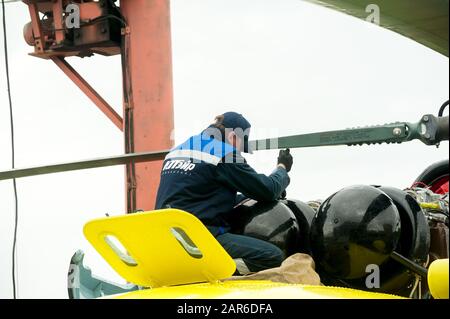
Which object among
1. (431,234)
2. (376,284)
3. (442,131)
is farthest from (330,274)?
(442,131)

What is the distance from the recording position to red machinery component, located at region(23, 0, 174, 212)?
261 inches

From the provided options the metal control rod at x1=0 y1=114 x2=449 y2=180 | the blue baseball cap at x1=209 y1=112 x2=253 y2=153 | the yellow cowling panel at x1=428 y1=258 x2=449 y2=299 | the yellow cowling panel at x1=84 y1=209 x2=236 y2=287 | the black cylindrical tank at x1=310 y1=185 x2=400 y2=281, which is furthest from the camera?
the blue baseball cap at x1=209 y1=112 x2=253 y2=153

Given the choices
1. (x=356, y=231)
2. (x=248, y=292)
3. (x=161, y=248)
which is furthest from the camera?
(x=356, y=231)

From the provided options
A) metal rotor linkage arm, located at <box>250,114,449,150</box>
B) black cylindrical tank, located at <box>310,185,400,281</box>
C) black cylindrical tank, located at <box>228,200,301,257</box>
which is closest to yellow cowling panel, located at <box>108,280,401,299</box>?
black cylindrical tank, located at <box>310,185,400,281</box>

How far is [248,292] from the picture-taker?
295 centimetres

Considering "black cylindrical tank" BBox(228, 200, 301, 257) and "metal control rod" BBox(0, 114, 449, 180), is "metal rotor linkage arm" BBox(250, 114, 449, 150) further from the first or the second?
"black cylindrical tank" BBox(228, 200, 301, 257)

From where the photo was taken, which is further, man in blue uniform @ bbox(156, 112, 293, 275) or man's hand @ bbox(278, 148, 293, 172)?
man's hand @ bbox(278, 148, 293, 172)

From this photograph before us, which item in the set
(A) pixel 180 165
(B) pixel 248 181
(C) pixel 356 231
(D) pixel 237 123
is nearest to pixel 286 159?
(D) pixel 237 123

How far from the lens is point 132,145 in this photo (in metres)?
6.62

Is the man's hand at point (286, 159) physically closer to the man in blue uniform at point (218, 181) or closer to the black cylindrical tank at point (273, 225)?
the man in blue uniform at point (218, 181)

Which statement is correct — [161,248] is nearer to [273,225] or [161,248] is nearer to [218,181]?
[273,225]

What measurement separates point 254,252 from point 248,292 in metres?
0.85

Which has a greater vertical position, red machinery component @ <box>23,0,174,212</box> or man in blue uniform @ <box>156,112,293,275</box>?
red machinery component @ <box>23,0,174,212</box>

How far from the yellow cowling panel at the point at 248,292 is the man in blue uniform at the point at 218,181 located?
0.65 metres
